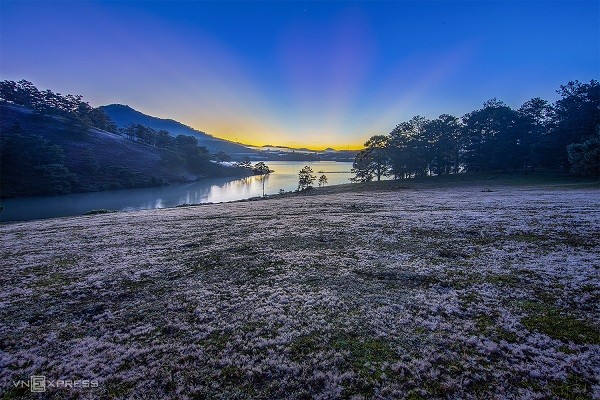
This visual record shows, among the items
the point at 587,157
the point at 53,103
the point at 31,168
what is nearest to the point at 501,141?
the point at 587,157

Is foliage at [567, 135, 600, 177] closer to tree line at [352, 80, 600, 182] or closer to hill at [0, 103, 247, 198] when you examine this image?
tree line at [352, 80, 600, 182]

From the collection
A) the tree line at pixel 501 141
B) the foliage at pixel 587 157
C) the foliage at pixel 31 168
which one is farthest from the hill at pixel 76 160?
the foliage at pixel 587 157

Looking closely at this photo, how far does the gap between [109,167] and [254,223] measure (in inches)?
4397

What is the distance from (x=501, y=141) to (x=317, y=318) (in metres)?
85.8

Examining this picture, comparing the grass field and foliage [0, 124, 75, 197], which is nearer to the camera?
the grass field

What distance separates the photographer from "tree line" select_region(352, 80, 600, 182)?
5994 cm

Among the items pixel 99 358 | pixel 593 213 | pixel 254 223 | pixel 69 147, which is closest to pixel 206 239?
pixel 254 223

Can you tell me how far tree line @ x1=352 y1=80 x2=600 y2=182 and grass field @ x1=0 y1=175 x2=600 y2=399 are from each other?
54.9 meters

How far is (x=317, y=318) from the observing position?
8031 mm

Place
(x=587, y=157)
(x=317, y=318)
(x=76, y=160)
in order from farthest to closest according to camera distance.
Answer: (x=76, y=160)
(x=587, y=157)
(x=317, y=318)

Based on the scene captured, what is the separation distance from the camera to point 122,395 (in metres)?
5.52

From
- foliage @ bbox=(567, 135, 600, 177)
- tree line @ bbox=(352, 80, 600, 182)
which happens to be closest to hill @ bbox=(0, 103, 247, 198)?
tree line @ bbox=(352, 80, 600, 182)

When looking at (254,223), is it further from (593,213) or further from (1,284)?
(593,213)

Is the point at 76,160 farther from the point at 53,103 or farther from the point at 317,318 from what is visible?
the point at 317,318
